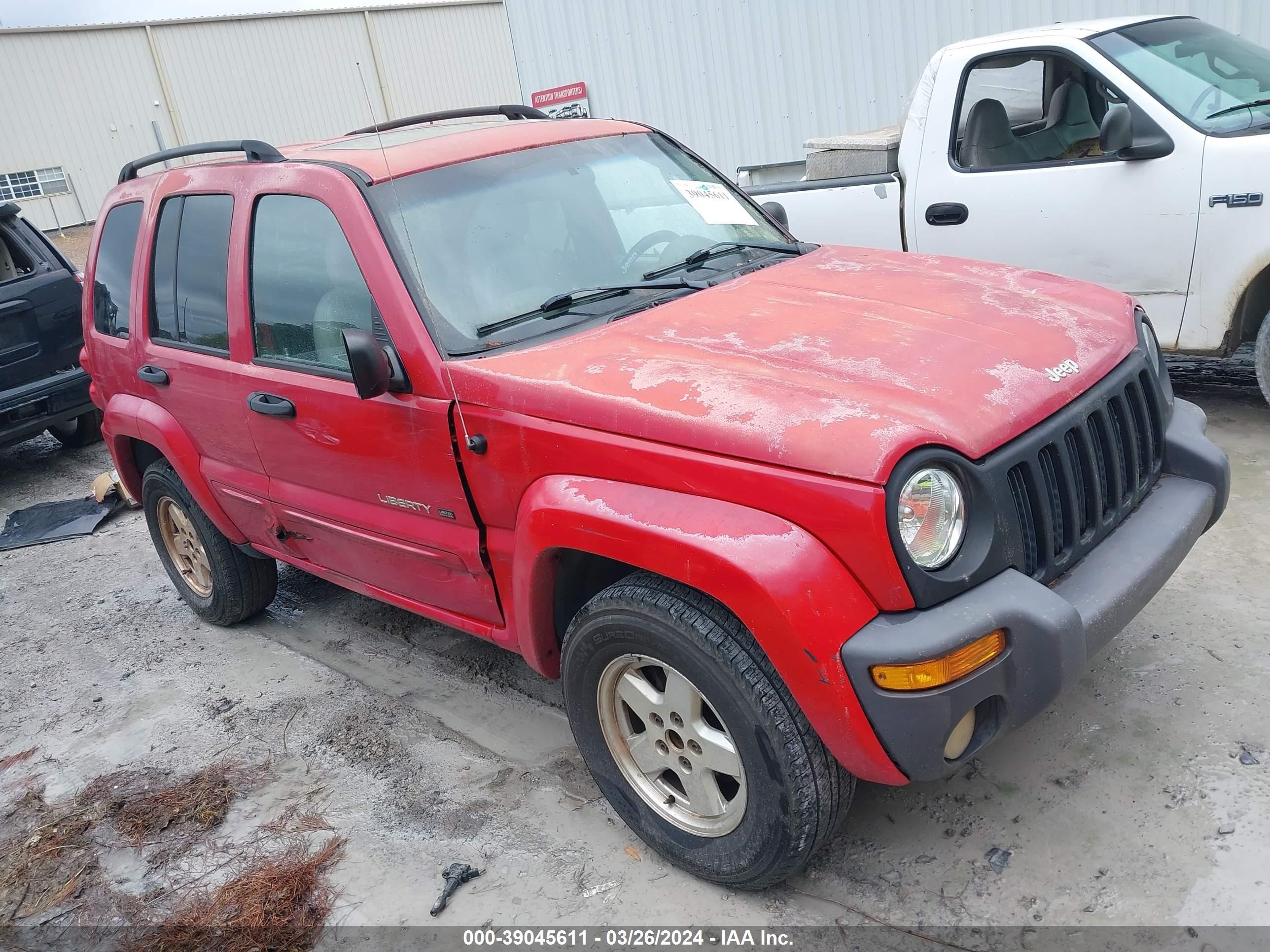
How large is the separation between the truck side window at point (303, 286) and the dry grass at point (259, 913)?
1524 millimetres

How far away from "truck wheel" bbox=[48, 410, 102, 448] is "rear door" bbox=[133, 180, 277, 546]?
4586mm

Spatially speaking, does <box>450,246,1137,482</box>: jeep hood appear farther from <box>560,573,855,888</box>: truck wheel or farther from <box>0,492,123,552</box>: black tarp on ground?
<box>0,492,123,552</box>: black tarp on ground

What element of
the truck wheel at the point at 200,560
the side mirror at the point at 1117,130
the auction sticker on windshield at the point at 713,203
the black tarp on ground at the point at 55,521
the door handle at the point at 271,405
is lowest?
the black tarp on ground at the point at 55,521

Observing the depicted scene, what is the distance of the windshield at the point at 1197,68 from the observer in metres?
4.72

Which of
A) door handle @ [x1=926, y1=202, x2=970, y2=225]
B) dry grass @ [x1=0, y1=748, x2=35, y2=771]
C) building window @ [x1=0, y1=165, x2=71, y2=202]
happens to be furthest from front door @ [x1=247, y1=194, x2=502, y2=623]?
building window @ [x1=0, y1=165, x2=71, y2=202]

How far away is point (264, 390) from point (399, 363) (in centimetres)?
80

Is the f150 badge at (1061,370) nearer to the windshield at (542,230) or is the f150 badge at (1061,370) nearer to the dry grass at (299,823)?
the windshield at (542,230)

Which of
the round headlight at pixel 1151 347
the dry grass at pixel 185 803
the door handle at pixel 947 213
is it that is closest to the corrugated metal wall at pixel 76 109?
the door handle at pixel 947 213

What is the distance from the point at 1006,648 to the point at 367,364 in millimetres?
1798

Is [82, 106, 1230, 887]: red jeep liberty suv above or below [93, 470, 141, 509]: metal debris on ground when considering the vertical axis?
above

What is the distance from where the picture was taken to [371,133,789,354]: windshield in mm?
3037

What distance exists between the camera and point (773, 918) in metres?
2.56

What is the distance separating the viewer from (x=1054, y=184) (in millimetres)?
5066

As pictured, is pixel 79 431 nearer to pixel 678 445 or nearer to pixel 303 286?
pixel 303 286
